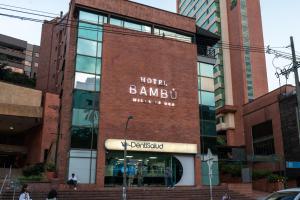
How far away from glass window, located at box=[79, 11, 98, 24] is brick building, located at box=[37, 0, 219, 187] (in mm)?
91

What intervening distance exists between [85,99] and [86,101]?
0.20m

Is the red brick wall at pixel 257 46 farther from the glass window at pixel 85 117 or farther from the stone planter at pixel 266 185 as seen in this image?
the glass window at pixel 85 117

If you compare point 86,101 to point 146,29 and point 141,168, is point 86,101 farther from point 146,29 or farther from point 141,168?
point 146,29

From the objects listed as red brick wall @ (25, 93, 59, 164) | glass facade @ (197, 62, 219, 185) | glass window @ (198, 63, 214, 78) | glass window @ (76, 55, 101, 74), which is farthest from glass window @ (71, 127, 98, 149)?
red brick wall @ (25, 93, 59, 164)

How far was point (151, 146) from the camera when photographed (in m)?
31.9

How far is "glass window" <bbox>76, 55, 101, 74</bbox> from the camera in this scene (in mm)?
31500

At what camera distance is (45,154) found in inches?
1688

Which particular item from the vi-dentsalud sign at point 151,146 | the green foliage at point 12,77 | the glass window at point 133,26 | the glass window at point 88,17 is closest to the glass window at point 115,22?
the glass window at point 133,26

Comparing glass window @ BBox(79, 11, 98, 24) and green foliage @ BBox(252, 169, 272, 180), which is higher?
glass window @ BBox(79, 11, 98, 24)

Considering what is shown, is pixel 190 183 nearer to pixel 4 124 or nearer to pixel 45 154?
pixel 45 154

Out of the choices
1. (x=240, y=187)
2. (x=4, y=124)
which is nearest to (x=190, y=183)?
(x=240, y=187)

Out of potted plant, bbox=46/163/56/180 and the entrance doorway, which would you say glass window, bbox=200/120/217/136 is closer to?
the entrance doorway

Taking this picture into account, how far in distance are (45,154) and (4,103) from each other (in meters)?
7.56

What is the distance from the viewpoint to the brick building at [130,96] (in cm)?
3020
